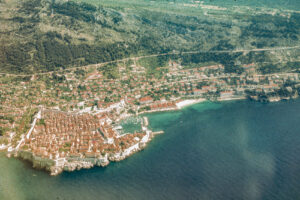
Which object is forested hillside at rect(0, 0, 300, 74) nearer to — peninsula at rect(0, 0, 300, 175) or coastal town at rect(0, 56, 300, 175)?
peninsula at rect(0, 0, 300, 175)

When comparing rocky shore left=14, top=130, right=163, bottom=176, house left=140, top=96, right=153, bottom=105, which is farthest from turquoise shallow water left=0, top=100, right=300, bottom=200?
house left=140, top=96, right=153, bottom=105

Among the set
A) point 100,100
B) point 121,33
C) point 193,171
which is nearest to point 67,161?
point 193,171

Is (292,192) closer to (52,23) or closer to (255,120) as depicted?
(255,120)

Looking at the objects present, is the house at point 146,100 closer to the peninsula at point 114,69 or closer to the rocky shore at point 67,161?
the peninsula at point 114,69

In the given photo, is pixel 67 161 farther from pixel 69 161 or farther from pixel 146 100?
pixel 146 100

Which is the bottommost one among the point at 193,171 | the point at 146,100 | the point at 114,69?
the point at 193,171

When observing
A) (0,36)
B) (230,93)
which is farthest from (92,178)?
(0,36)

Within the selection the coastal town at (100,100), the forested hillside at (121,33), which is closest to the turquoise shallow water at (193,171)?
the coastal town at (100,100)
